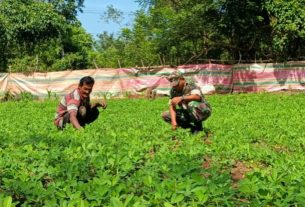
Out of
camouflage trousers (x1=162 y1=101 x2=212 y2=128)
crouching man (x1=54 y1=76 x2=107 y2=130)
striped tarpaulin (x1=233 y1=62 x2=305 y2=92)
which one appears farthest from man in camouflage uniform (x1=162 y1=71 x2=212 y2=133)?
striped tarpaulin (x1=233 y1=62 x2=305 y2=92)

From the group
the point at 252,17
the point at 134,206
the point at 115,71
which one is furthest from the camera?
the point at 252,17

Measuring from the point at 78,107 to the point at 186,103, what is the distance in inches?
68.6

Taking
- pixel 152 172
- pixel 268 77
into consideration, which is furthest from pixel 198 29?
pixel 152 172

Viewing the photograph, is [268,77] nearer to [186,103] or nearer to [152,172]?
[186,103]

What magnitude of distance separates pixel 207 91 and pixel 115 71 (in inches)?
169

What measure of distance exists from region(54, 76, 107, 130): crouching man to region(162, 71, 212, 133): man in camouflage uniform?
4.10ft

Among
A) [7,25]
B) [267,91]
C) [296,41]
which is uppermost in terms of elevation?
[7,25]

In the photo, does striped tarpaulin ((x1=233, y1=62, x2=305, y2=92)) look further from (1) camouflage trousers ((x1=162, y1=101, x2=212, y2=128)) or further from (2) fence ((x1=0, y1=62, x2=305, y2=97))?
(1) camouflage trousers ((x1=162, y1=101, x2=212, y2=128))

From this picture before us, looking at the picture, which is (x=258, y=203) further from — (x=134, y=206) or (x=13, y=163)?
(x=13, y=163)

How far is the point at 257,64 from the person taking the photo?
78.6ft

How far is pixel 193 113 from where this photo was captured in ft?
27.8

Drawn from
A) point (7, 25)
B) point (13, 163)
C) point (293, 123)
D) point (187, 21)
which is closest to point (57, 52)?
→ point (7, 25)

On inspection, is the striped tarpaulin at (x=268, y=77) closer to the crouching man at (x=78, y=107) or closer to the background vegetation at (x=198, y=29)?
the background vegetation at (x=198, y=29)

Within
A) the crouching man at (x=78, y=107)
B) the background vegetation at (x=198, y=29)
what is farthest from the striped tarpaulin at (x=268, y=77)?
the crouching man at (x=78, y=107)
